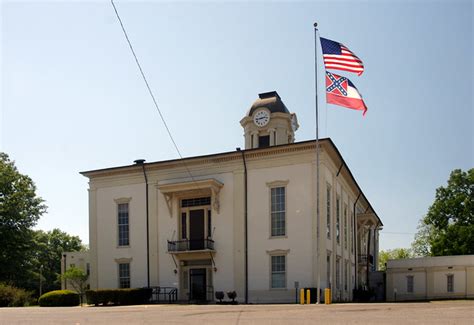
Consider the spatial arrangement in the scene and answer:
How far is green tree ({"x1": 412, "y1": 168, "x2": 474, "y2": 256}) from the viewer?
55188mm

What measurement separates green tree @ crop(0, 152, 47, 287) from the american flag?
124 ft

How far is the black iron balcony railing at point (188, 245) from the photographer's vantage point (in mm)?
33500

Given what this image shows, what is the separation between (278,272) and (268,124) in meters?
12.6

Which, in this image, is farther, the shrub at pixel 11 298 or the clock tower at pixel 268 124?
the clock tower at pixel 268 124

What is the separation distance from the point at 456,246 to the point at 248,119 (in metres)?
29.4

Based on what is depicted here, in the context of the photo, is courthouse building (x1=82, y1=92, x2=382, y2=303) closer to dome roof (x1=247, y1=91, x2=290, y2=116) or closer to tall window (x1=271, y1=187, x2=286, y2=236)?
tall window (x1=271, y1=187, x2=286, y2=236)

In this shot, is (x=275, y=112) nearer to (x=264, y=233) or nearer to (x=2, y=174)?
(x=264, y=233)

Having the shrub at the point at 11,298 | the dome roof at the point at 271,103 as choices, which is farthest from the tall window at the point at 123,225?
the dome roof at the point at 271,103

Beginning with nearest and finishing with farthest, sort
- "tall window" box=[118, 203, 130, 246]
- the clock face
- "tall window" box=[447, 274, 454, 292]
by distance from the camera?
"tall window" box=[118, 203, 130, 246], the clock face, "tall window" box=[447, 274, 454, 292]

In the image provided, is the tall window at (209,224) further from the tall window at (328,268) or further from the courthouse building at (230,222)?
the tall window at (328,268)

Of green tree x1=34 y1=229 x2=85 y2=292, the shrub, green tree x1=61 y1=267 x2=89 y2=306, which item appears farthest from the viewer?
green tree x1=34 y1=229 x2=85 y2=292

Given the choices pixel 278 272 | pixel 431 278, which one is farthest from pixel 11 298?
pixel 431 278

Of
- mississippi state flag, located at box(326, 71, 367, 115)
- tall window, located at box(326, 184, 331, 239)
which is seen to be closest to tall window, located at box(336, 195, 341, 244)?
tall window, located at box(326, 184, 331, 239)

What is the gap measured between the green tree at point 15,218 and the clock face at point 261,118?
26797 mm
